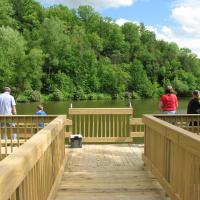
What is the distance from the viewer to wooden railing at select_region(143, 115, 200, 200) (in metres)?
4.04

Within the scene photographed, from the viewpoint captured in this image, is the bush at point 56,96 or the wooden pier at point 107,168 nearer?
the wooden pier at point 107,168

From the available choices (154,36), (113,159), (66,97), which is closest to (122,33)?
(154,36)

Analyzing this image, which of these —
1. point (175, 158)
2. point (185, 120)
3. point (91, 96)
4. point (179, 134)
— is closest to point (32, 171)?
point (179, 134)

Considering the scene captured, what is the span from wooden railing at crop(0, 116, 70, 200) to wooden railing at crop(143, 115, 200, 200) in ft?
4.86

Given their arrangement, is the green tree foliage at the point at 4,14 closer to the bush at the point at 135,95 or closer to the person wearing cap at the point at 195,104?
the bush at the point at 135,95

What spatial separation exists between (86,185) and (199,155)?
2648 mm

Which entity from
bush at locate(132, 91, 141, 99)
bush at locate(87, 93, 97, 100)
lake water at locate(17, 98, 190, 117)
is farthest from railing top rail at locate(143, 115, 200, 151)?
bush at locate(132, 91, 141, 99)

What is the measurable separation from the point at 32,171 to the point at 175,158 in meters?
1.83

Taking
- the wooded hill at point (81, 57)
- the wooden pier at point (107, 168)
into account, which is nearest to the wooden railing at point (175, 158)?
the wooden pier at point (107, 168)

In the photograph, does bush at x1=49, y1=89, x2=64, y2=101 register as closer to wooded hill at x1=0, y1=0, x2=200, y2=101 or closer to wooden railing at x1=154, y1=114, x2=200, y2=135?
wooded hill at x1=0, y1=0, x2=200, y2=101

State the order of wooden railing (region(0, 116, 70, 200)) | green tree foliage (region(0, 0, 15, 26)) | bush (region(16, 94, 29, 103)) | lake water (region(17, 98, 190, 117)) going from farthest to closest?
green tree foliage (region(0, 0, 15, 26))
bush (region(16, 94, 29, 103))
lake water (region(17, 98, 190, 117))
wooden railing (region(0, 116, 70, 200))

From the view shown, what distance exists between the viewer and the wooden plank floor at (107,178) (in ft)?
18.2

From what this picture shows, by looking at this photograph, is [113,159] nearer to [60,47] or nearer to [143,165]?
[143,165]

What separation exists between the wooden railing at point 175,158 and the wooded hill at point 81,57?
53859 millimetres
